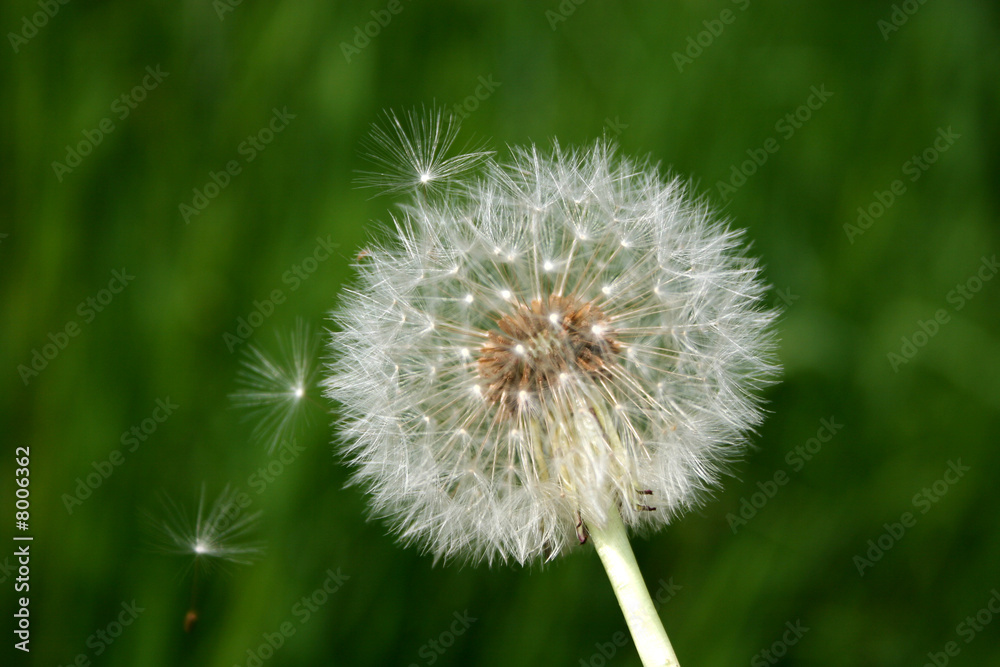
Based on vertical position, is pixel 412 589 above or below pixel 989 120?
below

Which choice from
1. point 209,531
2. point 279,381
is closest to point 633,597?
point 279,381

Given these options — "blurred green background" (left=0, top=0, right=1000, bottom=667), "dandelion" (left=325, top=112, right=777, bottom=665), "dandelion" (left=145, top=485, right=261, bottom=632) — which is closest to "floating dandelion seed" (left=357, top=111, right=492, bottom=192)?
"dandelion" (left=325, top=112, right=777, bottom=665)

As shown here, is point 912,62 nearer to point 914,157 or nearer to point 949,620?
point 914,157

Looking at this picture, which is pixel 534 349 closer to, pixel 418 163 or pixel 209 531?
pixel 418 163

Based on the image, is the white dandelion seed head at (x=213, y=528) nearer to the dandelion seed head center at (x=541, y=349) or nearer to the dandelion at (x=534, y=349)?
the dandelion at (x=534, y=349)

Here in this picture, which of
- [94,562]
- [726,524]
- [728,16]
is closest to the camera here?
[94,562]

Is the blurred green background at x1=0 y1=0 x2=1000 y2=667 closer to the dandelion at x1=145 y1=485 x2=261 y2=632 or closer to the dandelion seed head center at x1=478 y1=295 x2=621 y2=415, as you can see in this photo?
the dandelion at x1=145 y1=485 x2=261 y2=632

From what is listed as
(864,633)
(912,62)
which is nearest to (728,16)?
(912,62)
